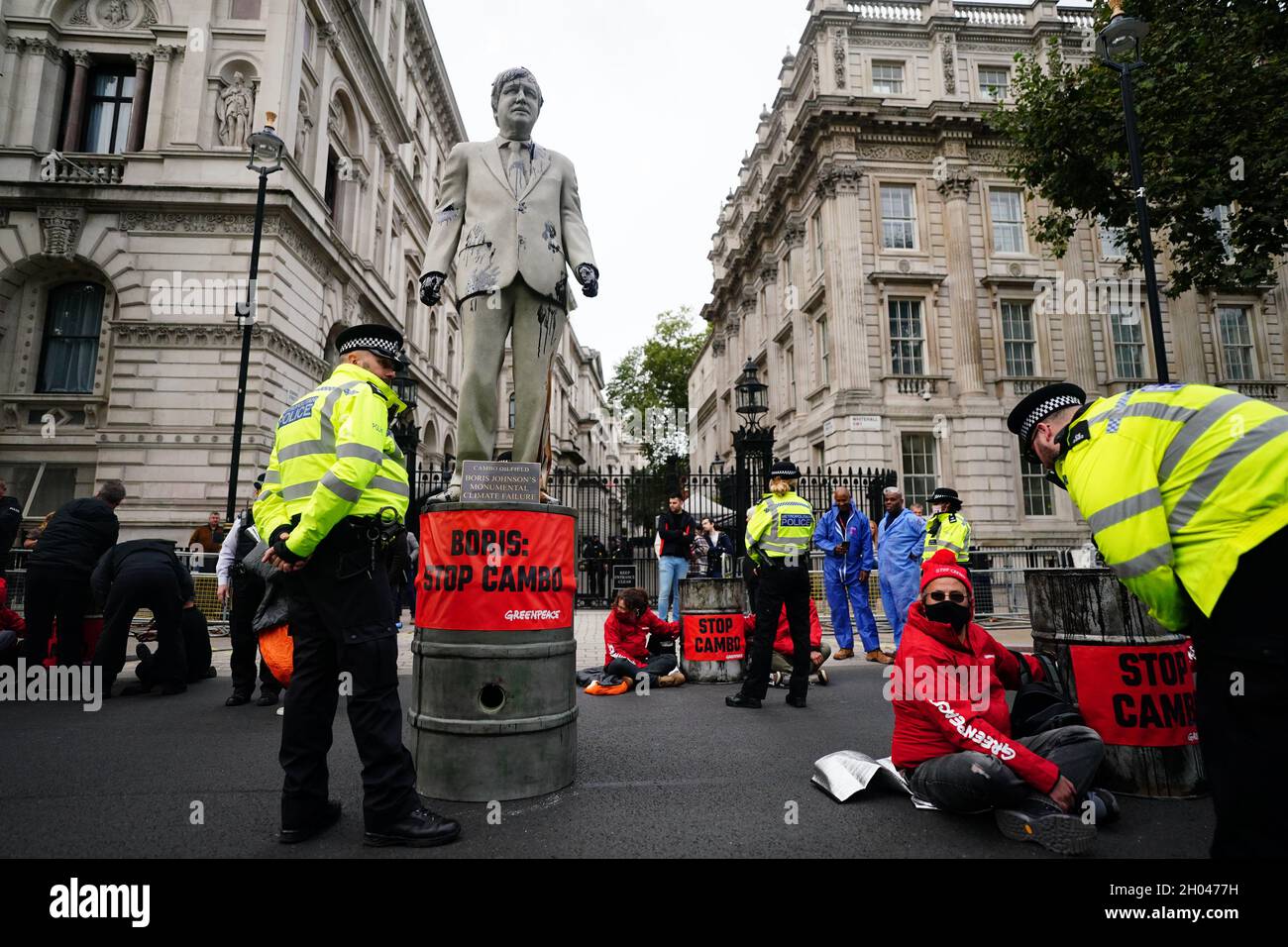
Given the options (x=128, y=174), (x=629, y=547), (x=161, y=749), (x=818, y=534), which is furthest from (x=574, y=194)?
(x=128, y=174)

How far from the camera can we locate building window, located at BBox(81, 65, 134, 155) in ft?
57.6

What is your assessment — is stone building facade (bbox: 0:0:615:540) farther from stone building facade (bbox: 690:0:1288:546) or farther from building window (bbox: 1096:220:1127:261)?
building window (bbox: 1096:220:1127:261)

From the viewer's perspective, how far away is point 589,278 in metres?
4.58

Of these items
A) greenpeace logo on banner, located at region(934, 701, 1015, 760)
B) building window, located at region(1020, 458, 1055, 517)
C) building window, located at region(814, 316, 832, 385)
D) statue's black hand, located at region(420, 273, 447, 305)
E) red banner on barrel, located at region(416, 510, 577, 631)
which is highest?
building window, located at region(814, 316, 832, 385)

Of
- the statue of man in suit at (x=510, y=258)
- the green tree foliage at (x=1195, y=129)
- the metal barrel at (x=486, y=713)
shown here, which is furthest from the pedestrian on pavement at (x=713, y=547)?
the green tree foliage at (x=1195, y=129)

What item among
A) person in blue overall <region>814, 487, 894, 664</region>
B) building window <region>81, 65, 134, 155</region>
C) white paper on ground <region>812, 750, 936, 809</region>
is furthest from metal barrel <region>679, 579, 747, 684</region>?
building window <region>81, 65, 134, 155</region>

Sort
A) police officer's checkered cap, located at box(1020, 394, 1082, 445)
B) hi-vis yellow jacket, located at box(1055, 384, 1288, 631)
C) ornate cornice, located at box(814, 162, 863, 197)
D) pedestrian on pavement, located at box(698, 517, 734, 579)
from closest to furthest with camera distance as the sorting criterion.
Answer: hi-vis yellow jacket, located at box(1055, 384, 1288, 631)
police officer's checkered cap, located at box(1020, 394, 1082, 445)
pedestrian on pavement, located at box(698, 517, 734, 579)
ornate cornice, located at box(814, 162, 863, 197)

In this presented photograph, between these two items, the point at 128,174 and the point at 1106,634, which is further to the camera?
the point at 128,174

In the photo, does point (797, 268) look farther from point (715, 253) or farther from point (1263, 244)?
point (715, 253)

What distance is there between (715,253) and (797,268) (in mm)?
18957

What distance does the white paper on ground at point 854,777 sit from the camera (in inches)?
137

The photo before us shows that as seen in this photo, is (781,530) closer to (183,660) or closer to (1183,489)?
(1183,489)

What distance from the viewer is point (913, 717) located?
339cm

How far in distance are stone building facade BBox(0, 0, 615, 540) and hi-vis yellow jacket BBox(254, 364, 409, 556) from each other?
14.8 m
